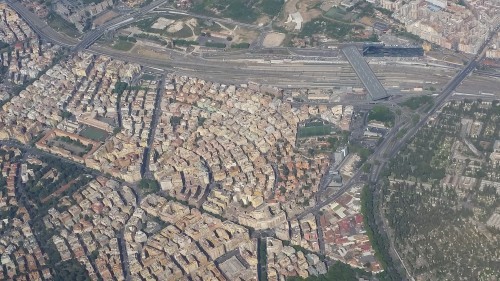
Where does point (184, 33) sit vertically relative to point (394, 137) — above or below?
above

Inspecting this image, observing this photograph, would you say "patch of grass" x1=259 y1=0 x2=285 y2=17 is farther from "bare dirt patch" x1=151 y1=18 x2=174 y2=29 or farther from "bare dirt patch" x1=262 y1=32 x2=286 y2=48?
"bare dirt patch" x1=151 y1=18 x2=174 y2=29

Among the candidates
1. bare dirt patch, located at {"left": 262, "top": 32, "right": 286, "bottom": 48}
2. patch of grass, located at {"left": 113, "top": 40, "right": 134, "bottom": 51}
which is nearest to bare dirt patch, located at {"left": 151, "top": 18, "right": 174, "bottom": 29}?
patch of grass, located at {"left": 113, "top": 40, "right": 134, "bottom": 51}

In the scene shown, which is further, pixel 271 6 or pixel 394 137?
pixel 271 6

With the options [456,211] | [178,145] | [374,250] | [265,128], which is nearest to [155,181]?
[178,145]

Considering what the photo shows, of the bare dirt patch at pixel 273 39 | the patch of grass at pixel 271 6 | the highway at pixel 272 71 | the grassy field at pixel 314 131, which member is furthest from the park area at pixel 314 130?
the patch of grass at pixel 271 6

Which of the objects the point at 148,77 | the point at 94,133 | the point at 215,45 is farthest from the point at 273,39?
the point at 94,133

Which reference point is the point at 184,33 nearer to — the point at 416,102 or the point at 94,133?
the point at 94,133

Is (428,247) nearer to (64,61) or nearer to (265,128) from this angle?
(265,128)
